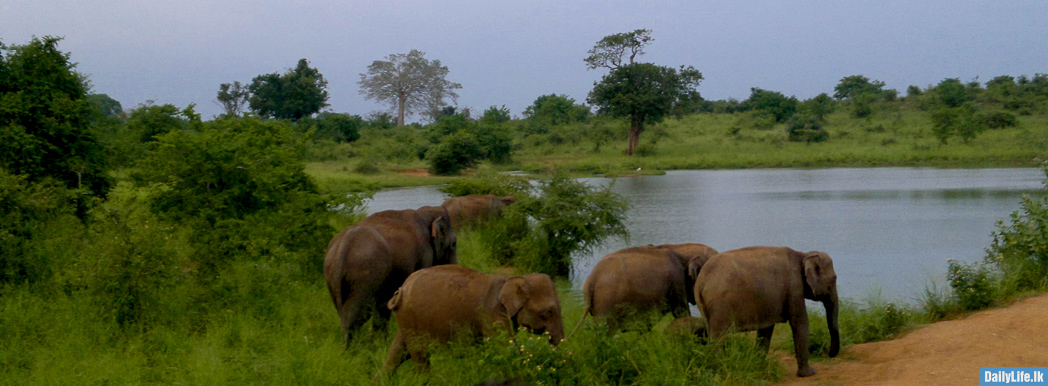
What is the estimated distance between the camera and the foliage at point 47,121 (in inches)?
461

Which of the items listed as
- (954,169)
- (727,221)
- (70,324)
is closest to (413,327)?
(70,324)

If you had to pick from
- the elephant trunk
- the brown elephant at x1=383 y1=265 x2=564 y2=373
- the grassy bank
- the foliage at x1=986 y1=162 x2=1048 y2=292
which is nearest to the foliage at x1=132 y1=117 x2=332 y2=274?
the brown elephant at x1=383 y1=265 x2=564 y2=373

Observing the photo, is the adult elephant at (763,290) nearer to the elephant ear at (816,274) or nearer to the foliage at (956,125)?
the elephant ear at (816,274)

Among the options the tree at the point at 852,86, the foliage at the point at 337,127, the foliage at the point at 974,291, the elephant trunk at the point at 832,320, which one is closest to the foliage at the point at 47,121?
the elephant trunk at the point at 832,320

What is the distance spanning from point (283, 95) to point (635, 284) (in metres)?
47.8

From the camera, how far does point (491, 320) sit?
596cm

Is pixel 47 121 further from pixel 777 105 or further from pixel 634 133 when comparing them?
pixel 777 105

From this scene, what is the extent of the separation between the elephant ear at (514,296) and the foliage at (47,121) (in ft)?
29.7

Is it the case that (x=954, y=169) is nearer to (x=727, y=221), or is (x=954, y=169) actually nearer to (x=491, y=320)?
(x=727, y=221)

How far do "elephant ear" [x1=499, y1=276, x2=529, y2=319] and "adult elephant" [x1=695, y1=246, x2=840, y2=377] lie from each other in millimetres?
1739

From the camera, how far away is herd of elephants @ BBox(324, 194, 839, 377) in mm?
5996

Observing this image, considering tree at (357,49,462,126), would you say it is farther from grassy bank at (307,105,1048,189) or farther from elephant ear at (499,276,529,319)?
elephant ear at (499,276,529,319)

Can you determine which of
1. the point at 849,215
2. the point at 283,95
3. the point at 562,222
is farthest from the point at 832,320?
the point at 283,95

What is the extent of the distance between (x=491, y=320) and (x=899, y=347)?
12.7ft
